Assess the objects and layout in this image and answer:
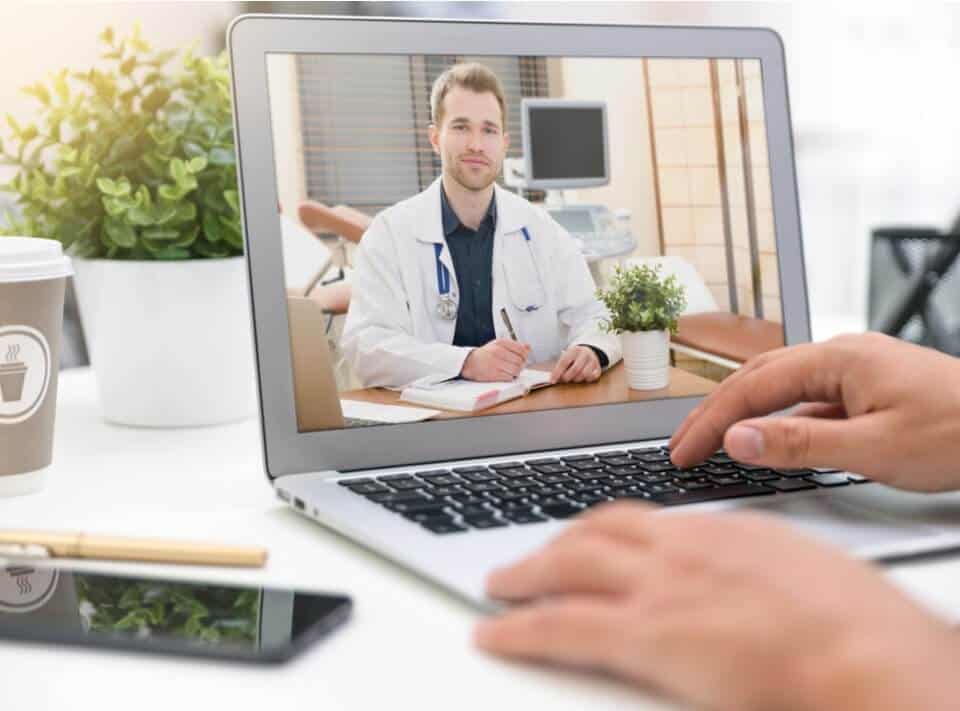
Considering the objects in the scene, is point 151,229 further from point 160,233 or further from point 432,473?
point 432,473

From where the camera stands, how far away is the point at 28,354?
2.44 ft

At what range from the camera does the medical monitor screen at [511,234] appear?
76cm

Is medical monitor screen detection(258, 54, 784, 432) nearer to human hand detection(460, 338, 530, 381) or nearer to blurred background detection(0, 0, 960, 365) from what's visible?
human hand detection(460, 338, 530, 381)

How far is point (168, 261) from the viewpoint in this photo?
3.12 feet

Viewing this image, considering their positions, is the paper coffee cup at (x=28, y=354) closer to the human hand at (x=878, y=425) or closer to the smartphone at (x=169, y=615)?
the smartphone at (x=169, y=615)

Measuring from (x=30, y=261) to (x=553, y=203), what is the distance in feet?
1.24

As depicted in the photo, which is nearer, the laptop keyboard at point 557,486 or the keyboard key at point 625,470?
the laptop keyboard at point 557,486

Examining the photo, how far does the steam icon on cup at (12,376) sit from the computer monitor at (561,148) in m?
0.39

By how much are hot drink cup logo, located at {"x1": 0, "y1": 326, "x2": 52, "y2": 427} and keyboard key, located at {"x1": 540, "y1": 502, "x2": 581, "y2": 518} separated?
0.38 meters

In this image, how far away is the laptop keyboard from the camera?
1.97 feet

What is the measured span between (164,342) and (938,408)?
0.65 m

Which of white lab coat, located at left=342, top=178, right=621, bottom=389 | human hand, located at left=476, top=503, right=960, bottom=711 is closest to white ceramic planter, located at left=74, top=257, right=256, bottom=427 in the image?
white lab coat, located at left=342, top=178, right=621, bottom=389

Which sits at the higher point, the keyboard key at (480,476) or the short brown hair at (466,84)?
the short brown hair at (466,84)

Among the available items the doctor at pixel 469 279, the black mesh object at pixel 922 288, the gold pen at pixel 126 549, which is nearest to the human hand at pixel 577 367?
the doctor at pixel 469 279
